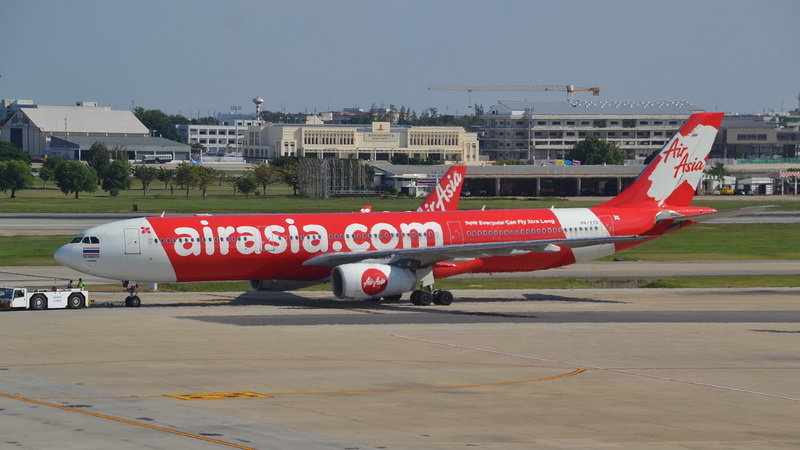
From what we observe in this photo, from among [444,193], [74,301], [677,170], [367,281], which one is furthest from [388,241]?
[444,193]

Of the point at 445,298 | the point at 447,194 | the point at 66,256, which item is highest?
the point at 447,194

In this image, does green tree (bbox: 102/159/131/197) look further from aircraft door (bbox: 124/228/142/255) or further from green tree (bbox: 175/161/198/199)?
aircraft door (bbox: 124/228/142/255)

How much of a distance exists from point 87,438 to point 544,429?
1154 centimetres

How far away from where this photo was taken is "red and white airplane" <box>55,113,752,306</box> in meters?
54.3

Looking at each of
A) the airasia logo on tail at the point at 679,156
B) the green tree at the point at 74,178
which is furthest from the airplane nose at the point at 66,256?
the green tree at the point at 74,178

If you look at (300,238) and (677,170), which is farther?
(677,170)

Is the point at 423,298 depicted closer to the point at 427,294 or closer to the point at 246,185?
the point at 427,294

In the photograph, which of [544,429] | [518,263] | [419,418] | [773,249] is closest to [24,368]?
[419,418]

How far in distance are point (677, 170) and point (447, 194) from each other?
19010 mm

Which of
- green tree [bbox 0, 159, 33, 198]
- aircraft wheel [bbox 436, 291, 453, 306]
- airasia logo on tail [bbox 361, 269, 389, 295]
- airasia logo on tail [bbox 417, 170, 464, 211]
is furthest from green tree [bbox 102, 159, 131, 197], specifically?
airasia logo on tail [bbox 361, 269, 389, 295]

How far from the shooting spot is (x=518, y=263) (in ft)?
200

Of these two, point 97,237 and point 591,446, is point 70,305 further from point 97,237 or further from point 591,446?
point 591,446

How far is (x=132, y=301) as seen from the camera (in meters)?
55.2

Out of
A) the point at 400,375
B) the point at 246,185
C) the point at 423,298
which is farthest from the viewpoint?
the point at 246,185
